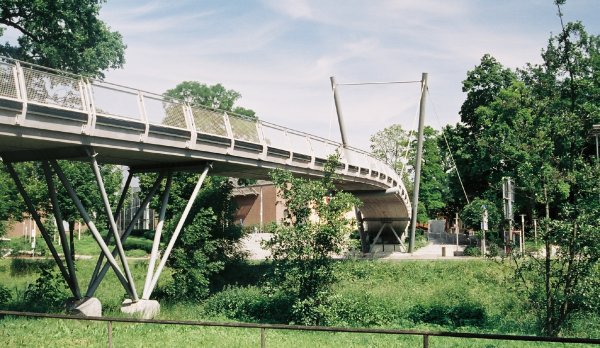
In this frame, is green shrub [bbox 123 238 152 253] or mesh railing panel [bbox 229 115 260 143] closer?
mesh railing panel [bbox 229 115 260 143]

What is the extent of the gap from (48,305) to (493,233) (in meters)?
13.5

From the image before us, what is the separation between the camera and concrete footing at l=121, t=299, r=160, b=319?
64.1ft

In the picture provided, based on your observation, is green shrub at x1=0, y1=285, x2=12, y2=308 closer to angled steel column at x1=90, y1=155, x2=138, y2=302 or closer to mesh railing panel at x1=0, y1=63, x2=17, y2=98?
angled steel column at x1=90, y1=155, x2=138, y2=302

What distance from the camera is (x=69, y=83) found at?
16375mm

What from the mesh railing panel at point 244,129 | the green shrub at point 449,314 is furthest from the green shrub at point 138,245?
the green shrub at point 449,314

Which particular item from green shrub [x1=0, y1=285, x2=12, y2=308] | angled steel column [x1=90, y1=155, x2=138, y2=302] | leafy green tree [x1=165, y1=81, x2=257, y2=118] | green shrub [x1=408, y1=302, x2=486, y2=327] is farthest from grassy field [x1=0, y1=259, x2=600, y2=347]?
leafy green tree [x1=165, y1=81, x2=257, y2=118]

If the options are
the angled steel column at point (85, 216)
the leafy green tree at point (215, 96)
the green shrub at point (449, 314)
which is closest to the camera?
the angled steel column at point (85, 216)

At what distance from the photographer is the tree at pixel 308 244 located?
20.3m

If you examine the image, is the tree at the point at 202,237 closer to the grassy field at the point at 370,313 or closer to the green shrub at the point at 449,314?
the grassy field at the point at 370,313

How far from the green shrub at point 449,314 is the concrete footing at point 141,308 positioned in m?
8.14

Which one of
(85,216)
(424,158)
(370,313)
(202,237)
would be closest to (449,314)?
(370,313)

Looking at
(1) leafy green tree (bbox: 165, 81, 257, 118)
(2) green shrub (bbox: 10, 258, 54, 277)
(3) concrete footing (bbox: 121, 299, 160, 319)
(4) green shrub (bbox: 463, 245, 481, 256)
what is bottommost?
(3) concrete footing (bbox: 121, 299, 160, 319)

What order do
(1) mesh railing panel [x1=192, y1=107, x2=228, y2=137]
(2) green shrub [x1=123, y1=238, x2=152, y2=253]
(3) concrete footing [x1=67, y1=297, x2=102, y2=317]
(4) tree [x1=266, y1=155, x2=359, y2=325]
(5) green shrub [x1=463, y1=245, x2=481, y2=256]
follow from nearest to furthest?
1. (3) concrete footing [x1=67, y1=297, x2=102, y2=317]
2. (1) mesh railing panel [x1=192, y1=107, x2=228, y2=137]
3. (4) tree [x1=266, y1=155, x2=359, y2=325]
4. (5) green shrub [x1=463, y1=245, x2=481, y2=256]
5. (2) green shrub [x1=123, y1=238, x2=152, y2=253]

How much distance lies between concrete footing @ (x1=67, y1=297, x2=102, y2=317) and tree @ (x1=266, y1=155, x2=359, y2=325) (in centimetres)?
530
